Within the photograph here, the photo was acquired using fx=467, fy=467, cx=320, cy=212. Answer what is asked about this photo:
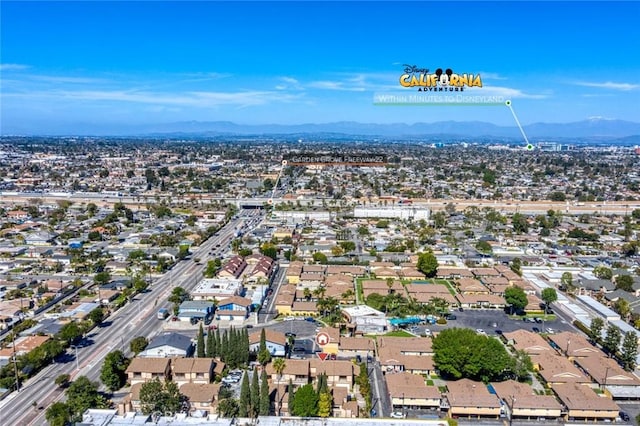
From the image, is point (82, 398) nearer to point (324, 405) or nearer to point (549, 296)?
point (324, 405)

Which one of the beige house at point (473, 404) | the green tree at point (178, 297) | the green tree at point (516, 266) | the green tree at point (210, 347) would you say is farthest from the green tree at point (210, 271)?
the green tree at point (516, 266)

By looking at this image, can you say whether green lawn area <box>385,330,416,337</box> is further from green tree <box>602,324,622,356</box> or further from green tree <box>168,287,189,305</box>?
green tree <box>168,287,189,305</box>

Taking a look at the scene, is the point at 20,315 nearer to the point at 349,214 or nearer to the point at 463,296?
the point at 463,296

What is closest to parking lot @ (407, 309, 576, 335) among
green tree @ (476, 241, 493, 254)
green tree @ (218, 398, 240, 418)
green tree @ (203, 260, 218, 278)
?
green tree @ (218, 398, 240, 418)

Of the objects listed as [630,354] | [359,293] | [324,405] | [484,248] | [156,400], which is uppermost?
[156,400]

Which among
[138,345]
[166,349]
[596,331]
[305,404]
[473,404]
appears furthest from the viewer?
[596,331]

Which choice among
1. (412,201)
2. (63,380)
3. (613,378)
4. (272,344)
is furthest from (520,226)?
(63,380)

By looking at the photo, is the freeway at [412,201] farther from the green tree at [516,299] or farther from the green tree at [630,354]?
the green tree at [630,354]
